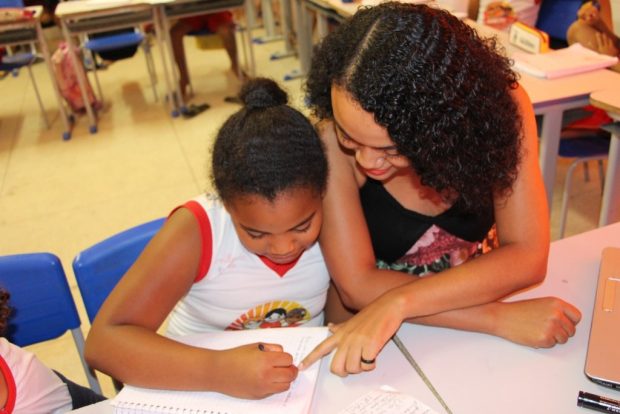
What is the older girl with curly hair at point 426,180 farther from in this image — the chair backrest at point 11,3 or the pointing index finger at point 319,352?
the chair backrest at point 11,3

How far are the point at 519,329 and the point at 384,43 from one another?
0.52m

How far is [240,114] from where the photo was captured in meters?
1.04

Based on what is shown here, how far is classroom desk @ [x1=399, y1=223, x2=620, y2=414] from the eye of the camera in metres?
0.83

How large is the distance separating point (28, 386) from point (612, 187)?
1822mm

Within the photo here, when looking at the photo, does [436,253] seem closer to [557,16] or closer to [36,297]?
[36,297]

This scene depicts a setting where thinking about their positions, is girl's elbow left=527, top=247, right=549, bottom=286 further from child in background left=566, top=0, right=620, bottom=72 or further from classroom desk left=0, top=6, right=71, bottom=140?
classroom desk left=0, top=6, right=71, bottom=140

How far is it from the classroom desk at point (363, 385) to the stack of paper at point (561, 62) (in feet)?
4.99

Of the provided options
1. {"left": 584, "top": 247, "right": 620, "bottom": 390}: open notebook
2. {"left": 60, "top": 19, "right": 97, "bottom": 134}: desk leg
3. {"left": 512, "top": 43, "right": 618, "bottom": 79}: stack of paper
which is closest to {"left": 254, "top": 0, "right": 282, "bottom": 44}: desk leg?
{"left": 60, "top": 19, "right": 97, "bottom": 134}: desk leg

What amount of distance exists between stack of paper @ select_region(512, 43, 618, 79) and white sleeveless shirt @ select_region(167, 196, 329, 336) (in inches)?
53.0

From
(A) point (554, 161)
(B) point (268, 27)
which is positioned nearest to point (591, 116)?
(A) point (554, 161)

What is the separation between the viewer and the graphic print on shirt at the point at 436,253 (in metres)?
1.22

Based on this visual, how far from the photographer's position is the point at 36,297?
1173 mm

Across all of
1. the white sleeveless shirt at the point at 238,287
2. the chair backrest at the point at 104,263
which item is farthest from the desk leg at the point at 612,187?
the chair backrest at the point at 104,263

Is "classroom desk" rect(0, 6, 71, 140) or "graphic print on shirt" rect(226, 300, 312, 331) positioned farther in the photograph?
"classroom desk" rect(0, 6, 71, 140)
